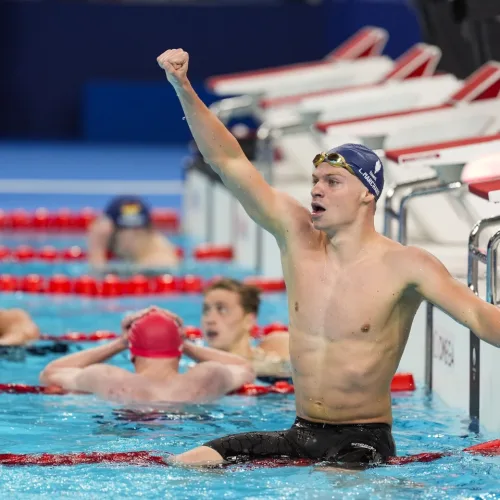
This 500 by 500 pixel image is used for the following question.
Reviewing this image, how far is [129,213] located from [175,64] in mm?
5594

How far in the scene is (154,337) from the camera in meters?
6.03

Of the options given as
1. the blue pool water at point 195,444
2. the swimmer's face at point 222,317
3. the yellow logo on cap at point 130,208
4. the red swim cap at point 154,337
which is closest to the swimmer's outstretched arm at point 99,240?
the yellow logo on cap at point 130,208

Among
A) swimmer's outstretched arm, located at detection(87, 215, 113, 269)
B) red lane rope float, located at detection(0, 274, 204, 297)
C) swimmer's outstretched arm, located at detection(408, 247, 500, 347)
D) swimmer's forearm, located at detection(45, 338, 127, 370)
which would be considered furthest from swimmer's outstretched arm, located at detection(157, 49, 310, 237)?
swimmer's outstretched arm, located at detection(87, 215, 113, 269)

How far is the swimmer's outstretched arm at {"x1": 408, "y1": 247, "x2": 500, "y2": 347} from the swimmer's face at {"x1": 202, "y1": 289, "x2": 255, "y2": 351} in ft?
6.65

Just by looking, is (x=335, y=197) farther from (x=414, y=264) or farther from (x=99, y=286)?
(x=99, y=286)

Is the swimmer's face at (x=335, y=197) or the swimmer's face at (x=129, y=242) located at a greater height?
the swimmer's face at (x=129, y=242)

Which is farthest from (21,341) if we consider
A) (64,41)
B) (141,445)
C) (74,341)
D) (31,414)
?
(64,41)

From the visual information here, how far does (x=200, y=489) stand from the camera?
4633 mm

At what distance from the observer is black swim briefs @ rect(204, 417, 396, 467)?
4.84 m

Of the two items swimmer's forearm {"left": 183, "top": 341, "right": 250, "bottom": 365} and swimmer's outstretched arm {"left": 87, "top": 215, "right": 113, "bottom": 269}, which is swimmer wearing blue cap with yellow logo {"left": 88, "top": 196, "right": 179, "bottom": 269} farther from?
swimmer's forearm {"left": 183, "top": 341, "right": 250, "bottom": 365}

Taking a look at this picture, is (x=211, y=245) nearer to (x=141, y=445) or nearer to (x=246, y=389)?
(x=246, y=389)

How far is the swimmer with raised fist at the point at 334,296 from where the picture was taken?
4824 millimetres

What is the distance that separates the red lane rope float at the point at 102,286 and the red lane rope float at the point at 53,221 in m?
3.03

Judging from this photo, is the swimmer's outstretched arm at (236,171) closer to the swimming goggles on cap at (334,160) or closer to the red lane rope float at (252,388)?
the swimming goggles on cap at (334,160)
